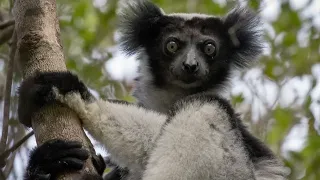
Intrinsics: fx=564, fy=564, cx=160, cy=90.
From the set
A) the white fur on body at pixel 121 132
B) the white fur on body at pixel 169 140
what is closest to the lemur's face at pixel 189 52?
the white fur on body at pixel 169 140

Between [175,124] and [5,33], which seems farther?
[5,33]

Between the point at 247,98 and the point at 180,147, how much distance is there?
3.34 metres

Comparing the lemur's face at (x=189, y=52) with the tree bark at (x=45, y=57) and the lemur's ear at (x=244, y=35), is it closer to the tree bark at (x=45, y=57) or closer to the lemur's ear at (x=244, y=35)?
the lemur's ear at (x=244, y=35)

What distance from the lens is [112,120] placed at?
11.9 feet

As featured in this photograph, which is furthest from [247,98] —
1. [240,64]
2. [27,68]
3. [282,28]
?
[27,68]

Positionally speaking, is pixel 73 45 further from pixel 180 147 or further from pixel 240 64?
pixel 180 147

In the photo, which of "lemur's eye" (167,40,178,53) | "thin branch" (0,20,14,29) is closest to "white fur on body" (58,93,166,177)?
"lemur's eye" (167,40,178,53)

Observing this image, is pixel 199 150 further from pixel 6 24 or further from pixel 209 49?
pixel 6 24

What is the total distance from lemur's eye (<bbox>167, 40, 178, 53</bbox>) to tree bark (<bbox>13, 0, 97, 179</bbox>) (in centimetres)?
143

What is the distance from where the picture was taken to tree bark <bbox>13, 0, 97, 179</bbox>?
9.46ft

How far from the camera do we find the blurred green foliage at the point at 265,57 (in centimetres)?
599

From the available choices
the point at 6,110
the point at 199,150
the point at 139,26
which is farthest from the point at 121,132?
the point at 139,26

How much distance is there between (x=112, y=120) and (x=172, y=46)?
4.05ft

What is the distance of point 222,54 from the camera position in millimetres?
4773
